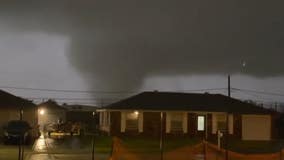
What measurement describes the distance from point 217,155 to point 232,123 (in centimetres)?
3569

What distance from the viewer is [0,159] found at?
36531 mm

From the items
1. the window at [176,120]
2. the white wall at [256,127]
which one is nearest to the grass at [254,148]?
the white wall at [256,127]

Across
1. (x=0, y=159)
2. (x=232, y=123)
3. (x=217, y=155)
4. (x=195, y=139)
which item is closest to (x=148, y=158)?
(x=217, y=155)

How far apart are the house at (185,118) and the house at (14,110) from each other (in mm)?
7507

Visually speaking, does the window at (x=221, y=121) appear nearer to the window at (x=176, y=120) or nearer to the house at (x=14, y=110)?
the window at (x=176, y=120)

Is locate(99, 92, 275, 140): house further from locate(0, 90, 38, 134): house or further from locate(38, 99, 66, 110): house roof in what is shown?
locate(38, 99, 66, 110): house roof

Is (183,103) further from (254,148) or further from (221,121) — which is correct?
(254,148)

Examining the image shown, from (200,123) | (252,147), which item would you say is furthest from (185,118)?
(252,147)

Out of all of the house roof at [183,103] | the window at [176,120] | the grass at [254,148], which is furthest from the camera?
the window at [176,120]

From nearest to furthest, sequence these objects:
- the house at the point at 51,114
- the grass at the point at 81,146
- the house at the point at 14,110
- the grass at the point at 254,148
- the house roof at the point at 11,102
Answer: the grass at the point at 81,146 → the grass at the point at 254,148 → the house at the point at 14,110 → the house roof at the point at 11,102 → the house at the point at 51,114

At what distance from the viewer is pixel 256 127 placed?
230 ft

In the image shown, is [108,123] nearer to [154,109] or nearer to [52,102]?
[154,109]

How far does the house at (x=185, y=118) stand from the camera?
2648 inches

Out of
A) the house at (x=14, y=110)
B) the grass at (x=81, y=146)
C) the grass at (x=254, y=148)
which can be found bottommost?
the grass at (x=254, y=148)
